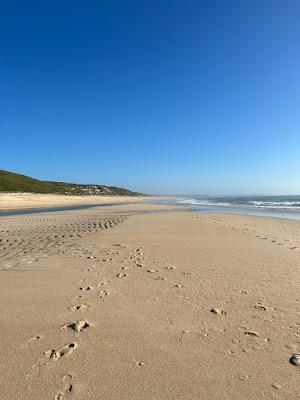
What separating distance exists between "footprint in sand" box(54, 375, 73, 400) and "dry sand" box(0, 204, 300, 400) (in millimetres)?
11

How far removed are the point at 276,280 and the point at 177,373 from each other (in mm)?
4359

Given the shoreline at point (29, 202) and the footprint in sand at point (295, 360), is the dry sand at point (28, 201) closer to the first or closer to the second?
the shoreline at point (29, 202)

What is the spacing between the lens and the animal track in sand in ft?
12.5

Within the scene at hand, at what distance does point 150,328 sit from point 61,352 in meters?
1.34

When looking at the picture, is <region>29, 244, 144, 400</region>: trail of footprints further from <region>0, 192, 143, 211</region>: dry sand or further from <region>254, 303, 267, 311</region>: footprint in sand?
<region>0, 192, 143, 211</region>: dry sand

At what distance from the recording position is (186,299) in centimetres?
584

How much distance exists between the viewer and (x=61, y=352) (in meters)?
3.93

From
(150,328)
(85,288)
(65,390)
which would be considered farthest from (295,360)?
(85,288)

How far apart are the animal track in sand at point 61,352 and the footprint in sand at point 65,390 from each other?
412 mm

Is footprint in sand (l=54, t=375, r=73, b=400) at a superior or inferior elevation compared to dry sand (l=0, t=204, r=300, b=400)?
inferior

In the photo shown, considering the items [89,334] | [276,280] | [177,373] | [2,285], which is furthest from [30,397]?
[276,280]

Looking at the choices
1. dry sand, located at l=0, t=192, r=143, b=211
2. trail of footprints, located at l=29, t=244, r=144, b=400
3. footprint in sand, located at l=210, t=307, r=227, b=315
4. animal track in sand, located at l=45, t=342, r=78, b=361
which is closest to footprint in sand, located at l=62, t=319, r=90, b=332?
trail of footprints, located at l=29, t=244, r=144, b=400

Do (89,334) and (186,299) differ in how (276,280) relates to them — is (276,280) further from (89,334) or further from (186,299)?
(89,334)

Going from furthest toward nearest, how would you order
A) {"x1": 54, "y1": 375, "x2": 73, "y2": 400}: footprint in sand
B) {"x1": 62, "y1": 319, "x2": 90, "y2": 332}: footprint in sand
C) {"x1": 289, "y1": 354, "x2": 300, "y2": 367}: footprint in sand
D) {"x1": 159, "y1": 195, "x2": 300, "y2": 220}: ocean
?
{"x1": 159, "y1": 195, "x2": 300, "y2": 220}: ocean → {"x1": 62, "y1": 319, "x2": 90, "y2": 332}: footprint in sand → {"x1": 289, "y1": 354, "x2": 300, "y2": 367}: footprint in sand → {"x1": 54, "y1": 375, "x2": 73, "y2": 400}: footprint in sand
